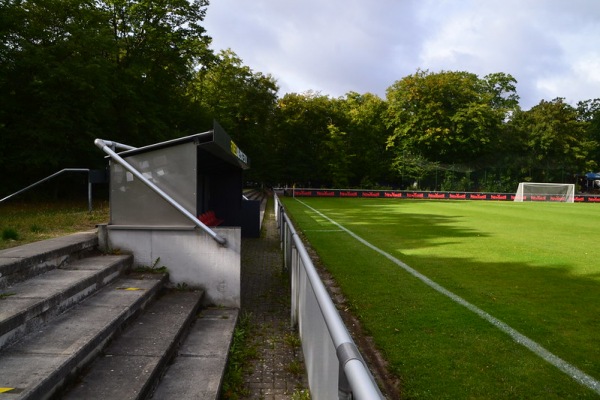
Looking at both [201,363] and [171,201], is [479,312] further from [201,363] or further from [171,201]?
[171,201]

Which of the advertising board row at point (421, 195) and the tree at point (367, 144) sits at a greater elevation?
the tree at point (367, 144)

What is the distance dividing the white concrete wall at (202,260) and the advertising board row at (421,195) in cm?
3734

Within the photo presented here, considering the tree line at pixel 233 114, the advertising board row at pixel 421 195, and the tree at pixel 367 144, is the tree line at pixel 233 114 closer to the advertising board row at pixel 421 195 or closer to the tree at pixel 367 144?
the tree at pixel 367 144

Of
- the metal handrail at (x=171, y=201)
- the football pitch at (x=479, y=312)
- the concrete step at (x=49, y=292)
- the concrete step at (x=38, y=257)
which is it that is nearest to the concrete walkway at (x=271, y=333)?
the football pitch at (x=479, y=312)

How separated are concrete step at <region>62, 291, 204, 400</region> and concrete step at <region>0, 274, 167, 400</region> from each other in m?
0.09

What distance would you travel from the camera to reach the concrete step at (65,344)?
8.53ft

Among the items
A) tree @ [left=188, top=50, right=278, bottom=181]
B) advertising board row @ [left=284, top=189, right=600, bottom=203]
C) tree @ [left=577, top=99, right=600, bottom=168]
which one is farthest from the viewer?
tree @ [left=577, top=99, right=600, bottom=168]

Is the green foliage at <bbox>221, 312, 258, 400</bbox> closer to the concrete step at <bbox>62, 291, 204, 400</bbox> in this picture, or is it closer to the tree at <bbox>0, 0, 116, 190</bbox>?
the concrete step at <bbox>62, 291, 204, 400</bbox>

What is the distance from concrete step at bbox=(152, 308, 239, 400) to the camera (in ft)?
10.5

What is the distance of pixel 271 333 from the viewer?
491 cm

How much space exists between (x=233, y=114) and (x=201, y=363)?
1534 inches

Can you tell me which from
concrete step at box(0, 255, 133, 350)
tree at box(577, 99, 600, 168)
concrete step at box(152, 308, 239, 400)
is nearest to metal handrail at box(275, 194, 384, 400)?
concrete step at box(152, 308, 239, 400)

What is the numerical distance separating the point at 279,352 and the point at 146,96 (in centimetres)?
2470

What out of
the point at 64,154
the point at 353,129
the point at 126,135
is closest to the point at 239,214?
the point at 64,154
